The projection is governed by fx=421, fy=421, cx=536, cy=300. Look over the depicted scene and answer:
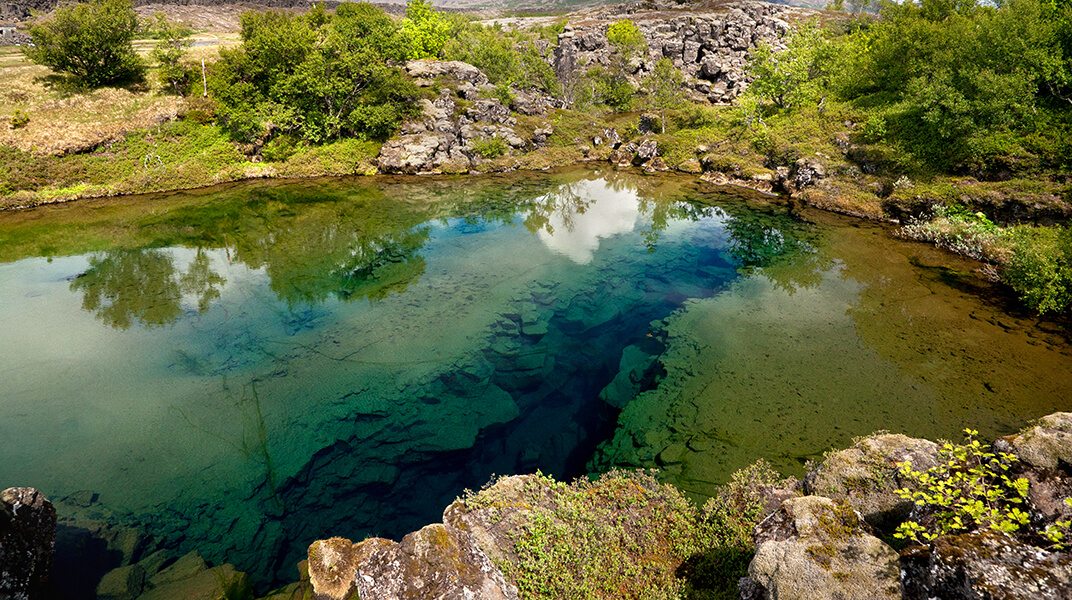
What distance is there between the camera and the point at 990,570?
12.1ft

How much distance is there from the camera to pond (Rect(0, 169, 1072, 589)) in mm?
10883

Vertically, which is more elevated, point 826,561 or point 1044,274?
point 1044,274

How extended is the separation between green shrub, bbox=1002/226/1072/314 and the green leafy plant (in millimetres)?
18561

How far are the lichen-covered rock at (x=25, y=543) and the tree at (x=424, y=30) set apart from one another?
72.2m

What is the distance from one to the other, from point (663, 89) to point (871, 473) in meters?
59.4

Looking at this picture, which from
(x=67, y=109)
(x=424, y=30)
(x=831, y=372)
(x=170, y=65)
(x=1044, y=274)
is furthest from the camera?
(x=424, y=30)

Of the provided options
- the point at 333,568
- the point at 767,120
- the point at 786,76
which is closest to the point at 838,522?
the point at 333,568

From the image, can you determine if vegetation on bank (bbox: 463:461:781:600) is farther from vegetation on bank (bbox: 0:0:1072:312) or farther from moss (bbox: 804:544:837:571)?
vegetation on bank (bbox: 0:0:1072:312)

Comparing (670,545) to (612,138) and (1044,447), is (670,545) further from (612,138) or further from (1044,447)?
(612,138)

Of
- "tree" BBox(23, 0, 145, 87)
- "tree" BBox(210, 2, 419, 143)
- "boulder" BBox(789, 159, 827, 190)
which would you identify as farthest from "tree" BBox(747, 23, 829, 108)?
"tree" BBox(23, 0, 145, 87)

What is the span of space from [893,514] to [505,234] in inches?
954

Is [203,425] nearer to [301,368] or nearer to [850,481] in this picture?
[301,368]

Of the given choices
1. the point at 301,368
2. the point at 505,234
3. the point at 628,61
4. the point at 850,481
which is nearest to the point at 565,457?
the point at 850,481

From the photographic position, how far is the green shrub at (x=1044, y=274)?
54.9ft
